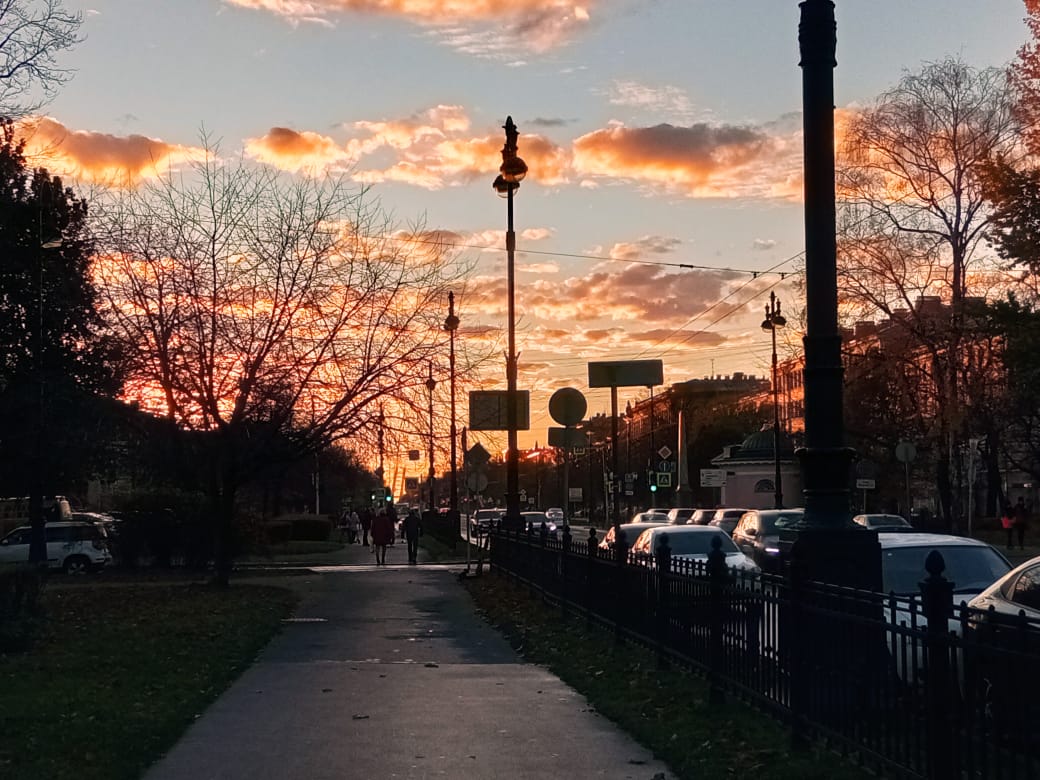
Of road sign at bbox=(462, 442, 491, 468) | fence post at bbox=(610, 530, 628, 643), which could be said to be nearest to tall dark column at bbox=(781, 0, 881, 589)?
fence post at bbox=(610, 530, 628, 643)

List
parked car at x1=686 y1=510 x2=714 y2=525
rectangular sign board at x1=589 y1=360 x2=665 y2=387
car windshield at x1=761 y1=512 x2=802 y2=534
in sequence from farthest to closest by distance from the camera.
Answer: parked car at x1=686 y1=510 x2=714 y2=525
car windshield at x1=761 y1=512 x2=802 y2=534
rectangular sign board at x1=589 y1=360 x2=665 y2=387

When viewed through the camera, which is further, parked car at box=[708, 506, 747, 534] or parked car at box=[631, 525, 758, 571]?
parked car at box=[708, 506, 747, 534]

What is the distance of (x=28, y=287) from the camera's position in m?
26.3

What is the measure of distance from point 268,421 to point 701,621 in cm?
1573

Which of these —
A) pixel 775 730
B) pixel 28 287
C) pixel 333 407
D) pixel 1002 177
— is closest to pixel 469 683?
pixel 775 730

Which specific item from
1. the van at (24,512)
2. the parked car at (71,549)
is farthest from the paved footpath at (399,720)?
the van at (24,512)

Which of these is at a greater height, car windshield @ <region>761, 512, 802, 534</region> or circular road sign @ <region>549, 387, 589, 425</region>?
circular road sign @ <region>549, 387, 589, 425</region>

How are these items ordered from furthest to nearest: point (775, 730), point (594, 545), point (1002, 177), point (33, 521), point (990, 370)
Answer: point (990, 370) < point (33, 521) < point (1002, 177) < point (594, 545) < point (775, 730)

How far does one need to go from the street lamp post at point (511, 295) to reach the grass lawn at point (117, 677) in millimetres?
6605

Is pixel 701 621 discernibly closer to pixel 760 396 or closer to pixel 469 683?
pixel 469 683

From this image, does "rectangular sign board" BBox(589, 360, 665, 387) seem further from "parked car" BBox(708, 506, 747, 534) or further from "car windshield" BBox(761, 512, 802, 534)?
"parked car" BBox(708, 506, 747, 534)

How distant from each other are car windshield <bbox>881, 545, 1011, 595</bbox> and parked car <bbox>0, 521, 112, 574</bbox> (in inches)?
1198

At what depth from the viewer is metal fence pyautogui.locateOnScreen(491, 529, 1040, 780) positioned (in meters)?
5.76

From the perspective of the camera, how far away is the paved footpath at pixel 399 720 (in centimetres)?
838
